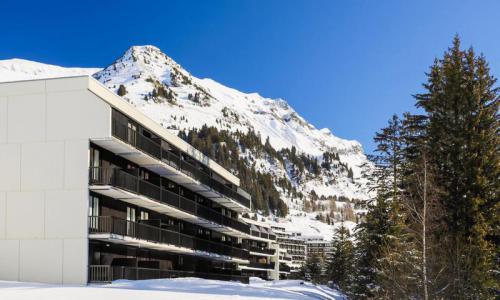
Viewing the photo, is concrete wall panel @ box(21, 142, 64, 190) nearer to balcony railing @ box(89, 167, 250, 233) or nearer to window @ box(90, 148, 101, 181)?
window @ box(90, 148, 101, 181)

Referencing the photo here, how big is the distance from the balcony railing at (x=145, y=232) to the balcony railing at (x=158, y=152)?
4687 millimetres

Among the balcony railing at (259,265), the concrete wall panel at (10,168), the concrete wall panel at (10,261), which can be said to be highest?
the concrete wall panel at (10,168)

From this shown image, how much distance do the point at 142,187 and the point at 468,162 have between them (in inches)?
770

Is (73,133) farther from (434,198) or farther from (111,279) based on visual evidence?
(434,198)

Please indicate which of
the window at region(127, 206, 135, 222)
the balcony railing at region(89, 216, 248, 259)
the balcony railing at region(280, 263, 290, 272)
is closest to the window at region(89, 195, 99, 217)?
the balcony railing at region(89, 216, 248, 259)

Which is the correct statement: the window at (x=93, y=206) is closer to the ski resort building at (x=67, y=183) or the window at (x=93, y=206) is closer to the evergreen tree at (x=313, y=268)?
the ski resort building at (x=67, y=183)

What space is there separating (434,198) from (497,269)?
6.25 m

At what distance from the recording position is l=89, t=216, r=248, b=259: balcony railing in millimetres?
34100

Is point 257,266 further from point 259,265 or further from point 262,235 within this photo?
point 262,235

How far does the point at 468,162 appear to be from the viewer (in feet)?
107

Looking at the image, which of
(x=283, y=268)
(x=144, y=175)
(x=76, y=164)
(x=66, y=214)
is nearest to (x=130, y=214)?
(x=144, y=175)

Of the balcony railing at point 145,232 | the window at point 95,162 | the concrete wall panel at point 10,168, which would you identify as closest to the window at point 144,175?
the balcony railing at point 145,232

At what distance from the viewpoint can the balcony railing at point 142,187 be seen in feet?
112

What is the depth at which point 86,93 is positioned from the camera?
34.3m
